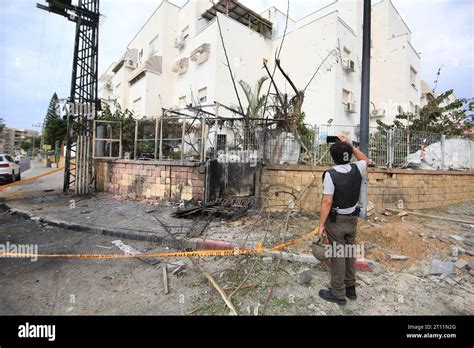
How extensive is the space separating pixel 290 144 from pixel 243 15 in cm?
1433

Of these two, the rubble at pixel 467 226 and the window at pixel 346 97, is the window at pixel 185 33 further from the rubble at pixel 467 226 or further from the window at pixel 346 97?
the rubble at pixel 467 226

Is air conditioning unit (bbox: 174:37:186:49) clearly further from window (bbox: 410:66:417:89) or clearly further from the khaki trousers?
the khaki trousers

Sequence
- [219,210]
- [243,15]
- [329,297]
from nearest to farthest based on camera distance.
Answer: [329,297] → [219,210] → [243,15]

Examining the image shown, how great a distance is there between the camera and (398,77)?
15898 mm

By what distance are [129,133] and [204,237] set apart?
747cm

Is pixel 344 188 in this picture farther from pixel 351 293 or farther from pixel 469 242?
pixel 469 242

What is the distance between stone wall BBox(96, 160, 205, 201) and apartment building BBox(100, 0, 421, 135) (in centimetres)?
651

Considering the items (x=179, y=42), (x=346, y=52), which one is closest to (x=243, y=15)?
(x=179, y=42)

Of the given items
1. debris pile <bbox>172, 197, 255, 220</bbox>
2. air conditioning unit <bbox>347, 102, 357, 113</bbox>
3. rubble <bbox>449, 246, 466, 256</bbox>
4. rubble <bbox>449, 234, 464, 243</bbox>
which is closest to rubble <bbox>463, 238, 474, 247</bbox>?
rubble <bbox>449, 234, 464, 243</bbox>

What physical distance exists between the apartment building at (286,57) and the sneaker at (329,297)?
12323 millimetres

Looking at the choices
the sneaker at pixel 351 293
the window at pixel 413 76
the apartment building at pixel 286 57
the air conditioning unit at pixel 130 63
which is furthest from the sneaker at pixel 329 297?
the air conditioning unit at pixel 130 63

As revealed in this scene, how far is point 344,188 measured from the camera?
2.61m

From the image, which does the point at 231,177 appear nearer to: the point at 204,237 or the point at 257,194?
the point at 257,194
